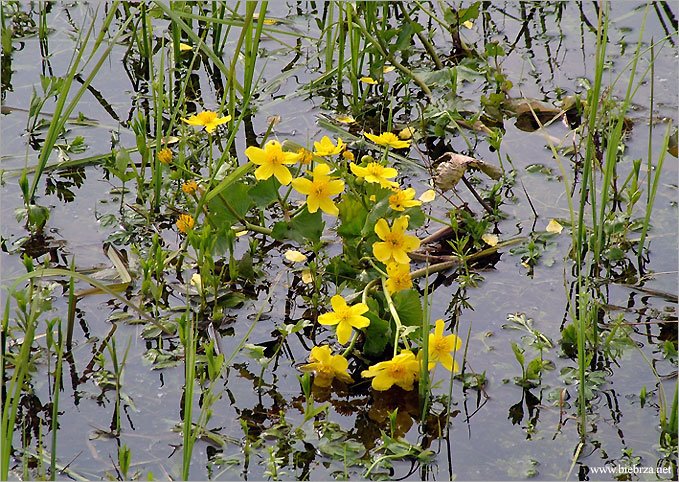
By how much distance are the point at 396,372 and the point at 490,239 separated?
2.85 ft

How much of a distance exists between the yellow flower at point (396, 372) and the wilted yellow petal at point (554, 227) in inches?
38.5

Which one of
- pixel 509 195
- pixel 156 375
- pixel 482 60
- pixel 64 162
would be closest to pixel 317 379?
pixel 156 375

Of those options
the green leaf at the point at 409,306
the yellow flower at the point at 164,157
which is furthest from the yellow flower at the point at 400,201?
the yellow flower at the point at 164,157

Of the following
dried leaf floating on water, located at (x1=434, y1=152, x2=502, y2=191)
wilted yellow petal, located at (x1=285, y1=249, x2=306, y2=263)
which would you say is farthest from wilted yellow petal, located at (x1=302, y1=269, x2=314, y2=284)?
dried leaf floating on water, located at (x1=434, y1=152, x2=502, y2=191)

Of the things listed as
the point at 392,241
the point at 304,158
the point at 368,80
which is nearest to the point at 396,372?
the point at 392,241

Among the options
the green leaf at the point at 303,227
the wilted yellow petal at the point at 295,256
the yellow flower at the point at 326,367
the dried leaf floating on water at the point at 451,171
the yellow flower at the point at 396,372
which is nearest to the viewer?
the yellow flower at the point at 396,372

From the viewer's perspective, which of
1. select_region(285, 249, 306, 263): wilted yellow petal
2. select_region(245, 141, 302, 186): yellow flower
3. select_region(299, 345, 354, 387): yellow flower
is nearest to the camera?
select_region(299, 345, 354, 387): yellow flower

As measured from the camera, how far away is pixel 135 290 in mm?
2812

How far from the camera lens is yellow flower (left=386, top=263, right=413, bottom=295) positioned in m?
2.52

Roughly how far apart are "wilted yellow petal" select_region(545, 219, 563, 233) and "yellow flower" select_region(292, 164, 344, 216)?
0.89m

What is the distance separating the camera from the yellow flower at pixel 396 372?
7.45 ft

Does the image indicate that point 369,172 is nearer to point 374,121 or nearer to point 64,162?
point 374,121

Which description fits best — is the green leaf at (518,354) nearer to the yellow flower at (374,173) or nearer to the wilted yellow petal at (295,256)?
the yellow flower at (374,173)

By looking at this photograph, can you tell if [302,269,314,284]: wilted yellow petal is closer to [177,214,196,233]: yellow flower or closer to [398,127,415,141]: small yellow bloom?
[177,214,196,233]: yellow flower
